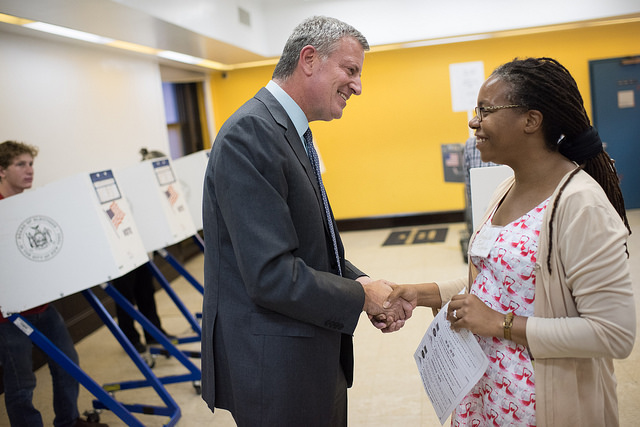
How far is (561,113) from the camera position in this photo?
4.55ft

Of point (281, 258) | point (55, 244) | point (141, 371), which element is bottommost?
point (141, 371)

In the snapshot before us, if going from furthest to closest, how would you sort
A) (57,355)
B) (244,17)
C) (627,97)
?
(627,97) < (244,17) < (57,355)

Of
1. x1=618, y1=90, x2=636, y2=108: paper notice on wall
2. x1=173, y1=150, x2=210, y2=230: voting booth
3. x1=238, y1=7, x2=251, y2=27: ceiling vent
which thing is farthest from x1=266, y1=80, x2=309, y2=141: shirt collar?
x1=618, y1=90, x2=636, y2=108: paper notice on wall

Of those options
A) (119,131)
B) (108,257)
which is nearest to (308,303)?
(108,257)

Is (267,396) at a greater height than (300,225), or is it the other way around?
(300,225)

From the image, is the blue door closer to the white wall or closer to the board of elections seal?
the white wall

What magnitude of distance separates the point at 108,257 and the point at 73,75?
330cm

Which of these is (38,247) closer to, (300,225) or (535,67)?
(300,225)

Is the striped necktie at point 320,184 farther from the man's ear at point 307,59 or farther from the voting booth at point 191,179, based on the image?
the voting booth at point 191,179

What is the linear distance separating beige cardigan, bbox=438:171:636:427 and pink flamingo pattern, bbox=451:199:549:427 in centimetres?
5

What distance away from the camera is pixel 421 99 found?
898cm

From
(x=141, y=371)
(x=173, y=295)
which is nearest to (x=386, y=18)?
(x=173, y=295)

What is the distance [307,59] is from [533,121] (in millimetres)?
627

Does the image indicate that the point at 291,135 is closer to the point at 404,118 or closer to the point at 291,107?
the point at 291,107
